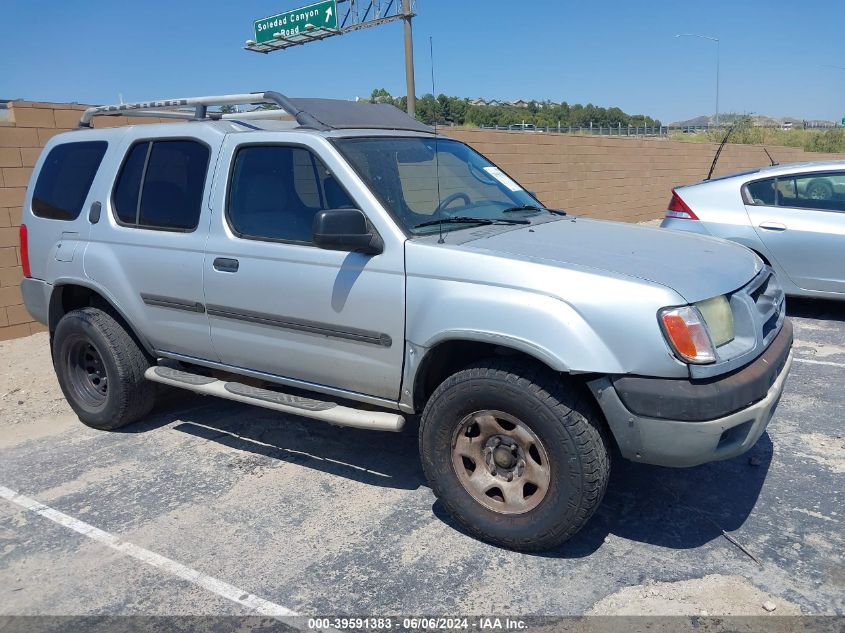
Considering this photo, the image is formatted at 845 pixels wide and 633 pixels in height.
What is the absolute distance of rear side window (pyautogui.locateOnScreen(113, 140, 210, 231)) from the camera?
436 centimetres

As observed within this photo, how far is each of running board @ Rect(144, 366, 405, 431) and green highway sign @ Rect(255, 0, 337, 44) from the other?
19105mm

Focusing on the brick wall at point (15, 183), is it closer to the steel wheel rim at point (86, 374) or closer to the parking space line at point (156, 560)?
the steel wheel rim at point (86, 374)

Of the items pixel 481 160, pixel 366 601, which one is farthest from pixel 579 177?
pixel 366 601

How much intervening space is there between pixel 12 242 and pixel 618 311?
6.43m

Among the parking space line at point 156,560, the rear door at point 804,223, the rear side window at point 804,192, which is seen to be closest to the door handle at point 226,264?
the parking space line at point 156,560

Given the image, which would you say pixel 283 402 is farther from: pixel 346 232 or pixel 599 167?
pixel 599 167

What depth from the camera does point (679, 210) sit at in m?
7.69

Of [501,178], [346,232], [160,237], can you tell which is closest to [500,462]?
[346,232]

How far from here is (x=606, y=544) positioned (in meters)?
3.43

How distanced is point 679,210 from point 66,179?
5.76 metres

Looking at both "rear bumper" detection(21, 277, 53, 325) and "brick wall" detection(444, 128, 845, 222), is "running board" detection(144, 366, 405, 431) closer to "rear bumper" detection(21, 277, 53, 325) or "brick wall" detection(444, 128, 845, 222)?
"rear bumper" detection(21, 277, 53, 325)

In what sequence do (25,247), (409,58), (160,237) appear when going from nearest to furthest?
1. (160,237)
2. (25,247)
3. (409,58)

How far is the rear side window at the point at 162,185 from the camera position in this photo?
14.3 ft

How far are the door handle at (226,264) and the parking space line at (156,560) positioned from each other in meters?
1.49
